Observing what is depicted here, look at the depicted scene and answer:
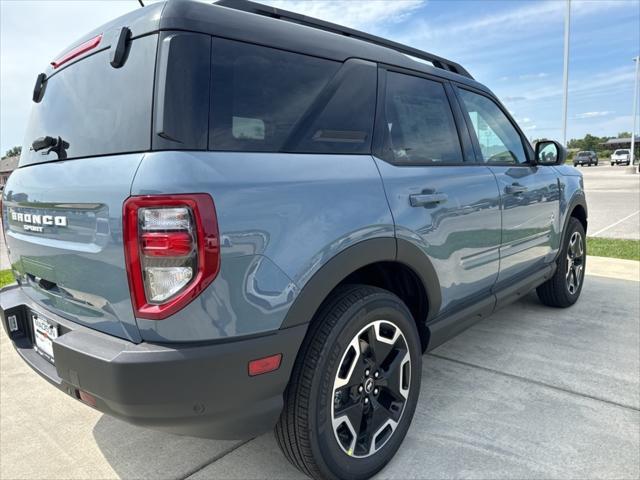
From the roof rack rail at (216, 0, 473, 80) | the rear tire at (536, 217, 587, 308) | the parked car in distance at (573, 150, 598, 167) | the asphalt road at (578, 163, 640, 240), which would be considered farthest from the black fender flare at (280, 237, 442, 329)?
the parked car in distance at (573, 150, 598, 167)

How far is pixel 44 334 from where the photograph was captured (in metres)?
2.13

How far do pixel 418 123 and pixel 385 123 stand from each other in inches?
14.6

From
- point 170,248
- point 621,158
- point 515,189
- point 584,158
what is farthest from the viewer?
point 584,158

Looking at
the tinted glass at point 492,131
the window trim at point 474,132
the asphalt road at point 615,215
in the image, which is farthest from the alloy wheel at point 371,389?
the asphalt road at point 615,215

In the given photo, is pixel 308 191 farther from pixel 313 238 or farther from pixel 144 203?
pixel 144 203

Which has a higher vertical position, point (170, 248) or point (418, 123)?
point (418, 123)

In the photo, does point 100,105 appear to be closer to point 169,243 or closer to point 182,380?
point 169,243

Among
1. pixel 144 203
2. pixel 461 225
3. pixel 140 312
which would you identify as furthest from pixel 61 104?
pixel 461 225

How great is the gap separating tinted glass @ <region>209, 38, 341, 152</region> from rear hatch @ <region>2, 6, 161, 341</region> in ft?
0.77

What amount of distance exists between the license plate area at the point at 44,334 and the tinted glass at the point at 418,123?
65.7 inches

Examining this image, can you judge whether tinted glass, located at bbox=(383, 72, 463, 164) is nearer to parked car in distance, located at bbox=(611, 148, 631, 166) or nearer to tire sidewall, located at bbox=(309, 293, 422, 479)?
tire sidewall, located at bbox=(309, 293, 422, 479)

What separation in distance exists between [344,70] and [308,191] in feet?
2.30

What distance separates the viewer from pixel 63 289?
1.95 meters

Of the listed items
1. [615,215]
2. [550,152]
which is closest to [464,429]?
[550,152]
